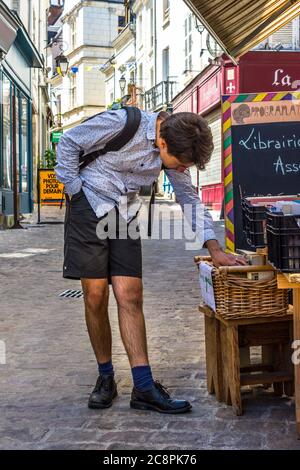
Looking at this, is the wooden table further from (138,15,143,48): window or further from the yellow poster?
(138,15,143,48): window

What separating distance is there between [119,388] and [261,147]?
219 centimetres

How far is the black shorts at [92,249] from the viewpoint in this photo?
3779mm

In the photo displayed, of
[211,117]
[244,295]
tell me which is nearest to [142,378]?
[244,295]

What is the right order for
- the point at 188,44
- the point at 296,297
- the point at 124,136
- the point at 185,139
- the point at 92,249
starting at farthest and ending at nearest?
1. the point at 188,44
2. the point at 92,249
3. the point at 124,136
4. the point at 185,139
5. the point at 296,297

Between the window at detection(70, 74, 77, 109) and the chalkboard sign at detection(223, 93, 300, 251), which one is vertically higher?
the window at detection(70, 74, 77, 109)

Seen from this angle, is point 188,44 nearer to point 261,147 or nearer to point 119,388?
point 261,147

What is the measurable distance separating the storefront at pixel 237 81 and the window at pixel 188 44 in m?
1.84

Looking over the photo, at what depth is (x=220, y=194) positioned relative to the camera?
20.8 m

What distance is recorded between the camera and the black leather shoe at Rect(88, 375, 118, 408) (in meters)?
3.82

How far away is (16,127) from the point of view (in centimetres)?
1809

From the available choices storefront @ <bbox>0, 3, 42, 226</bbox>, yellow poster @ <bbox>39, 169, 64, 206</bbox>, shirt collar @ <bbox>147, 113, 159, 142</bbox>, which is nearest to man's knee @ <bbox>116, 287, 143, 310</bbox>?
shirt collar @ <bbox>147, 113, 159, 142</bbox>

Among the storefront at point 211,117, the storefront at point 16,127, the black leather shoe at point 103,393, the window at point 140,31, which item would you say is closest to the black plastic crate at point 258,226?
the black leather shoe at point 103,393

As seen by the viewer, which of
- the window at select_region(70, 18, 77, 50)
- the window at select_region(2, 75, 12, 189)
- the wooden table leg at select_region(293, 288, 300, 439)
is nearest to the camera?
the wooden table leg at select_region(293, 288, 300, 439)

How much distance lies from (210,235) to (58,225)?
13298 mm
